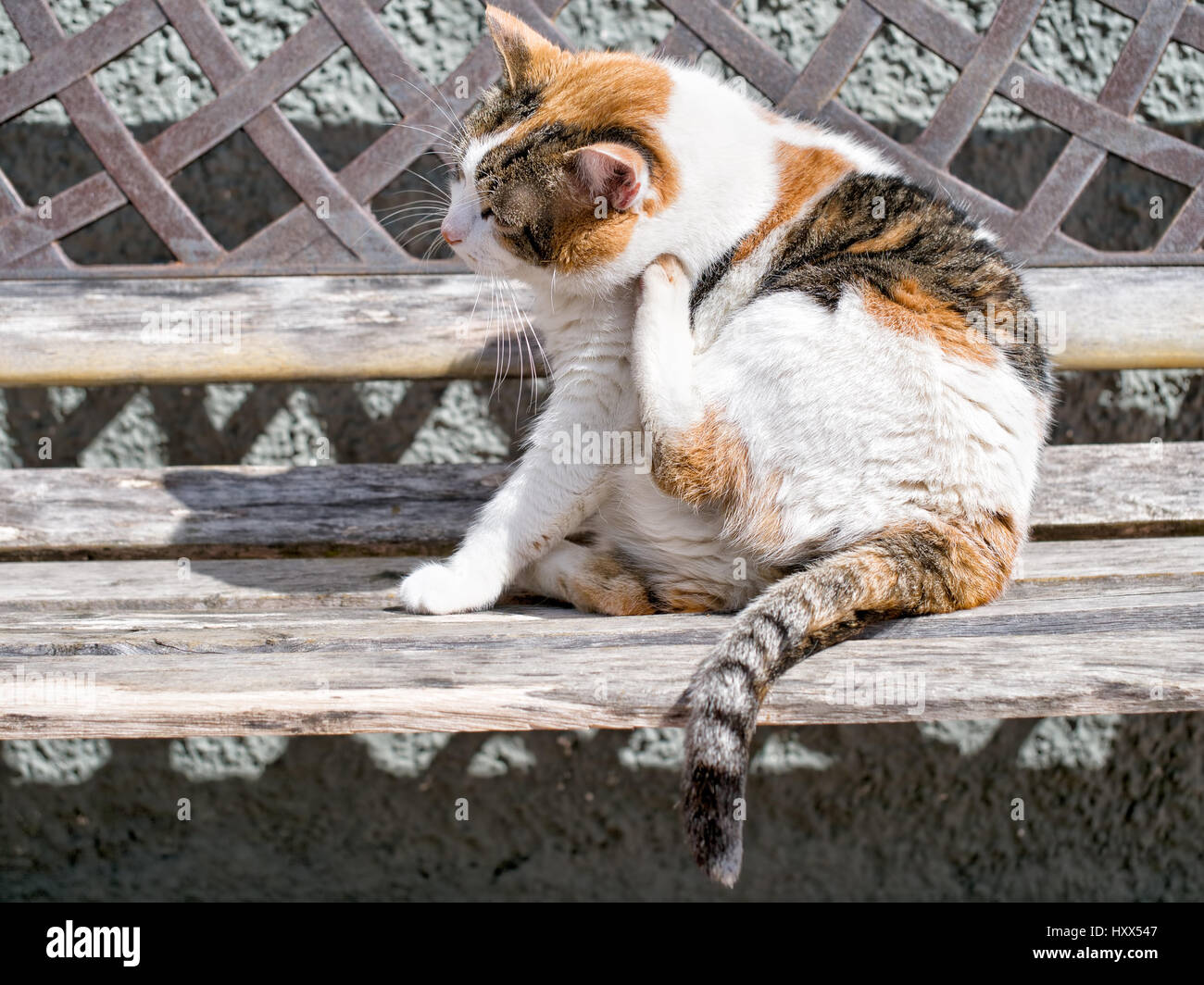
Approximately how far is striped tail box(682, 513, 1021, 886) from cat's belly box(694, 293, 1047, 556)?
0.15 feet

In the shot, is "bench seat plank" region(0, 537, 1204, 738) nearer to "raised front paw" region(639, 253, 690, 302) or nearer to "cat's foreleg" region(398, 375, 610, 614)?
"cat's foreleg" region(398, 375, 610, 614)

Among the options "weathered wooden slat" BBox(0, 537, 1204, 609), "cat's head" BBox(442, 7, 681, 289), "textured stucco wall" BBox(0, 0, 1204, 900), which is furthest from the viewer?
"textured stucco wall" BBox(0, 0, 1204, 900)

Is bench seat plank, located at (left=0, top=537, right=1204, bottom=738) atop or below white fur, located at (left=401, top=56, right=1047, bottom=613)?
below

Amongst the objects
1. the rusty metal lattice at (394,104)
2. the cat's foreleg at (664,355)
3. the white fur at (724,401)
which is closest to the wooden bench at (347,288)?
the rusty metal lattice at (394,104)

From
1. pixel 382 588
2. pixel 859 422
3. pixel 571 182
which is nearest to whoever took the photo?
pixel 859 422

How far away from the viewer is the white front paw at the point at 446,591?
5.02 ft

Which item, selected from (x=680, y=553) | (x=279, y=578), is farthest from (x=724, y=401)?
(x=279, y=578)

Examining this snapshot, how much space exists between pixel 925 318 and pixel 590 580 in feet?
2.21

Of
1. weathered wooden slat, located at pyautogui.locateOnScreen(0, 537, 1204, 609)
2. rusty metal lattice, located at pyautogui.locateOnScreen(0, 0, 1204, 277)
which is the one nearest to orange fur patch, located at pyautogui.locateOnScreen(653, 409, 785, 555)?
weathered wooden slat, located at pyautogui.locateOnScreen(0, 537, 1204, 609)

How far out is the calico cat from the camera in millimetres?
1365

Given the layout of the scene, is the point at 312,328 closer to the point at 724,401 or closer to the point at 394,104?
the point at 394,104

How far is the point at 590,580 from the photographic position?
1.60 meters

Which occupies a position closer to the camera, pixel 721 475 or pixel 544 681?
pixel 544 681

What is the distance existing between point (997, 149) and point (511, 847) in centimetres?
212
